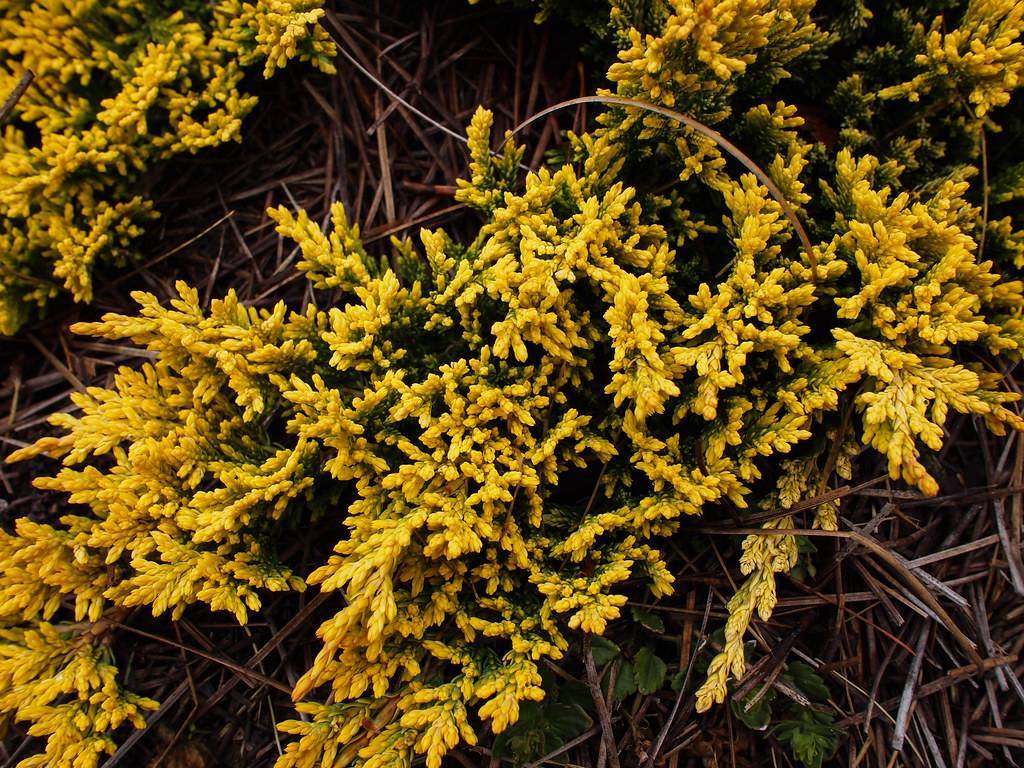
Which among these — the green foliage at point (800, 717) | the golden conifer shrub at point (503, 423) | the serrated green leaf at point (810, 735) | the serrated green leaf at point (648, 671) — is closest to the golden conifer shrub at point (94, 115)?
the golden conifer shrub at point (503, 423)

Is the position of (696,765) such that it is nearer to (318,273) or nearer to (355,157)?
(318,273)

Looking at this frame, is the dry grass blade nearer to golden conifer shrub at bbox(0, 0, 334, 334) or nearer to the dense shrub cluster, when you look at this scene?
golden conifer shrub at bbox(0, 0, 334, 334)

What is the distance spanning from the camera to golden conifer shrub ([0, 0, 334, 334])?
2.99 metres

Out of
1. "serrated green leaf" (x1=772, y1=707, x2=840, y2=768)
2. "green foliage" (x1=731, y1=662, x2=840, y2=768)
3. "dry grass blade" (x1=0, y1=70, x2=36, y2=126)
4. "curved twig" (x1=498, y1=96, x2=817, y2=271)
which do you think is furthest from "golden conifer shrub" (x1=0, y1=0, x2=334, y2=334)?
"serrated green leaf" (x1=772, y1=707, x2=840, y2=768)

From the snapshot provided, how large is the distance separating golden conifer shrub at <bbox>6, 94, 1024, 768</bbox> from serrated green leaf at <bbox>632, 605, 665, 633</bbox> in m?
0.13

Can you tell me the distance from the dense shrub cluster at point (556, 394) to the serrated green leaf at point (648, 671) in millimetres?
223

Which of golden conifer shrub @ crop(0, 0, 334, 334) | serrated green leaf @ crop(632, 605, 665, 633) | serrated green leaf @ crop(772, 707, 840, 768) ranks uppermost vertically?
golden conifer shrub @ crop(0, 0, 334, 334)

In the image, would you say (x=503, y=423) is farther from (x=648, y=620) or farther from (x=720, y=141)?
(x=720, y=141)

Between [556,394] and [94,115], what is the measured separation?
2.66 m

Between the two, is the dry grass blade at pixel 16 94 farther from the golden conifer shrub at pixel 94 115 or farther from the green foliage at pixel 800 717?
the green foliage at pixel 800 717

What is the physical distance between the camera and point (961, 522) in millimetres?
2891

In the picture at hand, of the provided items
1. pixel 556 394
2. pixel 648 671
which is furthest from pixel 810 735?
pixel 556 394

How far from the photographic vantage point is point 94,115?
3.21m

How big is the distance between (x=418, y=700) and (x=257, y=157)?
2646mm
